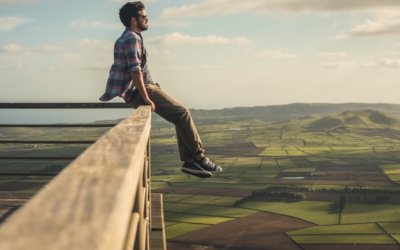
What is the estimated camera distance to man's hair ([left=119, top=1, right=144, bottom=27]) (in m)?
4.54

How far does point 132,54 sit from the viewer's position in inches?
172

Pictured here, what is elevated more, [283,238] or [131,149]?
[131,149]

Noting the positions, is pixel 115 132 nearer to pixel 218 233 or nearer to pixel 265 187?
pixel 218 233

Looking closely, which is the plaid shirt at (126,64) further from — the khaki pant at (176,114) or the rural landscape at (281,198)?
the rural landscape at (281,198)

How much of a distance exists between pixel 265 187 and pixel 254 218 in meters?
17.2

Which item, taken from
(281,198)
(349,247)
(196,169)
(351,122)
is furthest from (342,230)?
(351,122)

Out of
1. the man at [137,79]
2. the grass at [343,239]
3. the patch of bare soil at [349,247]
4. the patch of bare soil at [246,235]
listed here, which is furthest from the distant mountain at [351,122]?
the man at [137,79]

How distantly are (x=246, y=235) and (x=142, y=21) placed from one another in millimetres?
44172

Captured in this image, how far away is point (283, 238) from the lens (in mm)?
44969

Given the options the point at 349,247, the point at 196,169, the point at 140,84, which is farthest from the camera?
the point at 349,247

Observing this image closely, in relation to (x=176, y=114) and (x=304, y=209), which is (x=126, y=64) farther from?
(x=304, y=209)

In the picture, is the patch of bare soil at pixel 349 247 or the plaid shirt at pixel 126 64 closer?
the plaid shirt at pixel 126 64

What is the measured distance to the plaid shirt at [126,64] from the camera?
4367mm

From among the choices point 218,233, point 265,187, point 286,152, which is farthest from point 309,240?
point 286,152
